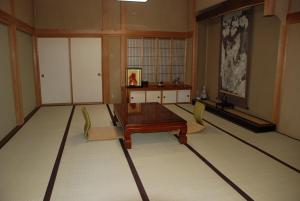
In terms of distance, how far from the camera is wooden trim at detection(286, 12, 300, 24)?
4.02 m

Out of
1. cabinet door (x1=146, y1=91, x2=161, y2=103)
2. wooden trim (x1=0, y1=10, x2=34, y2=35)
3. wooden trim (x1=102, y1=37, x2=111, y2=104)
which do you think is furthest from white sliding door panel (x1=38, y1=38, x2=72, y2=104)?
cabinet door (x1=146, y1=91, x2=161, y2=103)

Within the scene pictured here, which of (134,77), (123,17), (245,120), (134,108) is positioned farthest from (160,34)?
(245,120)

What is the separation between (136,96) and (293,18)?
13.0 ft

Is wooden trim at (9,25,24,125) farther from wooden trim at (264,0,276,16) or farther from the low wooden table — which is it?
wooden trim at (264,0,276,16)

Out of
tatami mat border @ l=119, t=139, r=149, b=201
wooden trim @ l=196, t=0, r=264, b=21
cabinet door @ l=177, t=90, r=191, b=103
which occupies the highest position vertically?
wooden trim @ l=196, t=0, r=264, b=21

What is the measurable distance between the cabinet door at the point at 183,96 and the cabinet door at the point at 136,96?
1068mm

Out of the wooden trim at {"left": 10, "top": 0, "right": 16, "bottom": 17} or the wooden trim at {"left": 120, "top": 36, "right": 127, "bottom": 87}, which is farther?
the wooden trim at {"left": 120, "top": 36, "right": 127, "bottom": 87}

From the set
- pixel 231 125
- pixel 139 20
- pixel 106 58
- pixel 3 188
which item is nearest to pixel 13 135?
pixel 3 188

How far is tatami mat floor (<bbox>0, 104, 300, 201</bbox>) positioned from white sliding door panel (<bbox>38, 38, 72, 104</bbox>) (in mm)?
2558

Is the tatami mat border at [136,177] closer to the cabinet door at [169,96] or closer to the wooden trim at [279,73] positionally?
the wooden trim at [279,73]

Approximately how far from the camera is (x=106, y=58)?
7004 mm

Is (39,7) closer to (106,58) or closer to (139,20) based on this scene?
(106,58)

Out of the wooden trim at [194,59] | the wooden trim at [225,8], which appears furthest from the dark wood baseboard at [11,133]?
the wooden trim at [225,8]

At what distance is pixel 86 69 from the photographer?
23.0 ft
